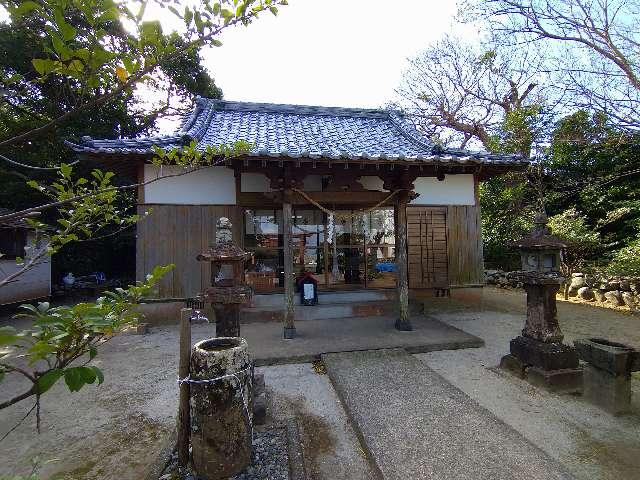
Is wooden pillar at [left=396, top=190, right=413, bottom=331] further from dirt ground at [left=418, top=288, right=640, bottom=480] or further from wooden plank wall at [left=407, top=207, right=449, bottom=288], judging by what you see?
wooden plank wall at [left=407, top=207, right=449, bottom=288]

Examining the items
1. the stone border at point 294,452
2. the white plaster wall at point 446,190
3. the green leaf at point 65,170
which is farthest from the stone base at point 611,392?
the white plaster wall at point 446,190

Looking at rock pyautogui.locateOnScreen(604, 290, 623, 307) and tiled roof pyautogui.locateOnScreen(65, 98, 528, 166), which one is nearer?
tiled roof pyautogui.locateOnScreen(65, 98, 528, 166)

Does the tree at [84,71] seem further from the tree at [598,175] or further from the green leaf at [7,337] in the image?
the tree at [598,175]

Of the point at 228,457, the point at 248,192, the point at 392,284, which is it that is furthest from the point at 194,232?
the point at 228,457

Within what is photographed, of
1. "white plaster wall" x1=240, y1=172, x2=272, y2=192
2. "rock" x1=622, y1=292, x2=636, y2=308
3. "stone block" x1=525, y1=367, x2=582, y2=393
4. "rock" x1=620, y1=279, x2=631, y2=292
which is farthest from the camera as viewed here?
"rock" x1=620, y1=279, x2=631, y2=292

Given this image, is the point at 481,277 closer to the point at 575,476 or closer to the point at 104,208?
the point at 575,476

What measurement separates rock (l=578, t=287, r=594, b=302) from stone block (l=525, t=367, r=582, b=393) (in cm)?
697

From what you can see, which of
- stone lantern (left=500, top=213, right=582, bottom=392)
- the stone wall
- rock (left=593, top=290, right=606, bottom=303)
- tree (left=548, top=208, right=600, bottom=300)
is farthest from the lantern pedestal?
tree (left=548, top=208, right=600, bottom=300)

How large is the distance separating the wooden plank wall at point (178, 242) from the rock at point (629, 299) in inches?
378

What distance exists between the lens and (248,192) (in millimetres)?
7383

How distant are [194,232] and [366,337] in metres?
4.12

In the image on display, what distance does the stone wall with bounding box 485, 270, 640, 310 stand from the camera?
334 inches

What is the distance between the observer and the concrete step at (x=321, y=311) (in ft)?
23.5

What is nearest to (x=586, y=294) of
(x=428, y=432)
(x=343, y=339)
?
(x=343, y=339)
